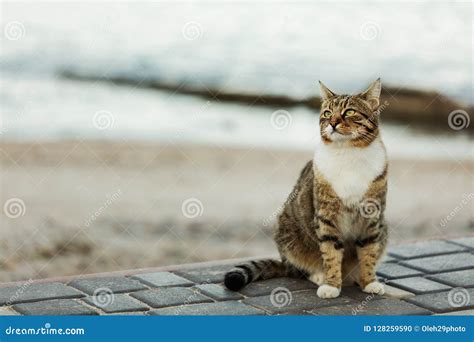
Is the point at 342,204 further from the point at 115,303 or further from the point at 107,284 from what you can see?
the point at 107,284

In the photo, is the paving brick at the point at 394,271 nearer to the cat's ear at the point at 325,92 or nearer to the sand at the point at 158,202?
the sand at the point at 158,202

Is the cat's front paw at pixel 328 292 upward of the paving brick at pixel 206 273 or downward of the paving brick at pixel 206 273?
downward

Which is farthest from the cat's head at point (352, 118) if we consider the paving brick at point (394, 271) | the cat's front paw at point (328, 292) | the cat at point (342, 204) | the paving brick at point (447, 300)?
the paving brick at point (394, 271)

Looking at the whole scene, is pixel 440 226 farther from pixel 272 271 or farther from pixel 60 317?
pixel 60 317

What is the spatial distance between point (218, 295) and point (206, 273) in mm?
506

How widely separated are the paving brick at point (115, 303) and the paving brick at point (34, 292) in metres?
0.15

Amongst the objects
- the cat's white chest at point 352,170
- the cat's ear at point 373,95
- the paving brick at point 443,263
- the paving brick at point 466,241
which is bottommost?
the paving brick at point 443,263

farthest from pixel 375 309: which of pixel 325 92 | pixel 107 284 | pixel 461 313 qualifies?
pixel 107 284

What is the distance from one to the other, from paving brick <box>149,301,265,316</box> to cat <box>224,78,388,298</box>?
29 cm

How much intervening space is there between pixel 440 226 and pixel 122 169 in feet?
12.7

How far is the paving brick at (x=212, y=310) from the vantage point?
4629 mm

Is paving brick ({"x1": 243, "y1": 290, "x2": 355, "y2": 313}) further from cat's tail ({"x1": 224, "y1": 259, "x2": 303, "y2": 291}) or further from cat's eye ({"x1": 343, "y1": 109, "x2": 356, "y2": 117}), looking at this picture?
cat's eye ({"x1": 343, "y1": 109, "x2": 356, "y2": 117})

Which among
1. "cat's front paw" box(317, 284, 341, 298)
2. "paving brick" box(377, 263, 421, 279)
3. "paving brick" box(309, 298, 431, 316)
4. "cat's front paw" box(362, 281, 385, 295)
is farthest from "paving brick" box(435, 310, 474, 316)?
"paving brick" box(377, 263, 421, 279)

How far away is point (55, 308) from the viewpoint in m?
4.64
